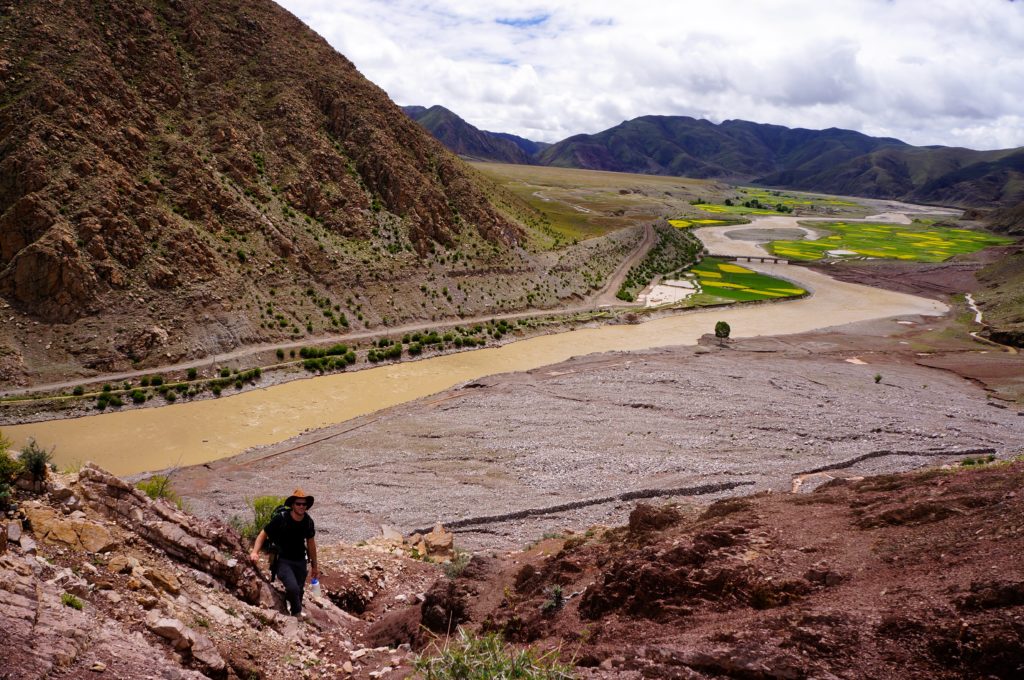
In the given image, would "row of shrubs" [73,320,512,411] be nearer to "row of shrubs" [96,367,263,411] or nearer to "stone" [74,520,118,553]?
"row of shrubs" [96,367,263,411]

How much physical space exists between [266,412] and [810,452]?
81.2 feet

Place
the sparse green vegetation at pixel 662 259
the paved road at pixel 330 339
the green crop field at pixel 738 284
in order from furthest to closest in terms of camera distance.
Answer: the sparse green vegetation at pixel 662 259 < the green crop field at pixel 738 284 < the paved road at pixel 330 339

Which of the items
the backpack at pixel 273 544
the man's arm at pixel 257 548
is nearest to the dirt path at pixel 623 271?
the backpack at pixel 273 544

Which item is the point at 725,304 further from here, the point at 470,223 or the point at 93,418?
the point at 93,418

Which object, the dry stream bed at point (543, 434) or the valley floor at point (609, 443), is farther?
the dry stream bed at point (543, 434)

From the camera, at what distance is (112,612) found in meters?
6.97

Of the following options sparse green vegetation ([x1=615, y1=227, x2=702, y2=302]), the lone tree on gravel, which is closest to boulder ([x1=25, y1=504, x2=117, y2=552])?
the lone tree on gravel

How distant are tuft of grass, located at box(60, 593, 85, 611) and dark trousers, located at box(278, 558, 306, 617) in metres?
3.21

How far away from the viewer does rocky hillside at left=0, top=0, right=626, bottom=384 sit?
34.6m

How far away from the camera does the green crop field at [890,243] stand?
324 feet

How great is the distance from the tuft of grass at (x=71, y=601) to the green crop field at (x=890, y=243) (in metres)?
98.9

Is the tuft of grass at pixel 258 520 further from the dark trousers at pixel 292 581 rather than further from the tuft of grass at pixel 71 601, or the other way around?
the tuft of grass at pixel 71 601

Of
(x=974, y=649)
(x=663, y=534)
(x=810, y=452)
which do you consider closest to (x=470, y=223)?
(x=810, y=452)

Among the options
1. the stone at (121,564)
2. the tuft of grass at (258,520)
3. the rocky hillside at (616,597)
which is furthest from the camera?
the tuft of grass at (258,520)
